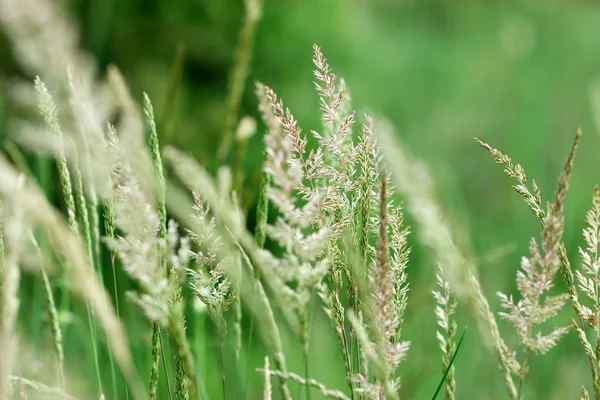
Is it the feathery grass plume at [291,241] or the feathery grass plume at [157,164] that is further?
the feathery grass plume at [157,164]

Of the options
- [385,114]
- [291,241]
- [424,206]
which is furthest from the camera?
[385,114]

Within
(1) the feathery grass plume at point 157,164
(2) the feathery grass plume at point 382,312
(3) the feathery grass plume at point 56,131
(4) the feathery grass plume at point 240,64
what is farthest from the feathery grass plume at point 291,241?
(4) the feathery grass plume at point 240,64

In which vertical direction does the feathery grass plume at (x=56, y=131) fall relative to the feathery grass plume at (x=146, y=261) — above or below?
above

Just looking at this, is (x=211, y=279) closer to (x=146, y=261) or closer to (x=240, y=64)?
(x=146, y=261)

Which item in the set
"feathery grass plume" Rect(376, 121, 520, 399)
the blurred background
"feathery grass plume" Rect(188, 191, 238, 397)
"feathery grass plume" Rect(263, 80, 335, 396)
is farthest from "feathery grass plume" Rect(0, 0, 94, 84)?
"feathery grass plume" Rect(376, 121, 520, 399)

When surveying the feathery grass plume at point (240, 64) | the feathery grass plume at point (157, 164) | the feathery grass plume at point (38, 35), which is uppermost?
the feathery grass plume at point (38, 35)

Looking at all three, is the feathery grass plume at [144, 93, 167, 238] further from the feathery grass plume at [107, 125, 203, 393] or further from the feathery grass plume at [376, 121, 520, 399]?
the feathery grass plume at [376, 121, 520, 399]

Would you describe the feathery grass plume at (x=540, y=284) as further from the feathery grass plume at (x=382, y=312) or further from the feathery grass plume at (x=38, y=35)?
the feathery grass plume at (x=38, y=35)

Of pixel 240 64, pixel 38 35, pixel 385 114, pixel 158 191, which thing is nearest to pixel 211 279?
pixel 158 191

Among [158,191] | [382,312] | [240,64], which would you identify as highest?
[240,64]
